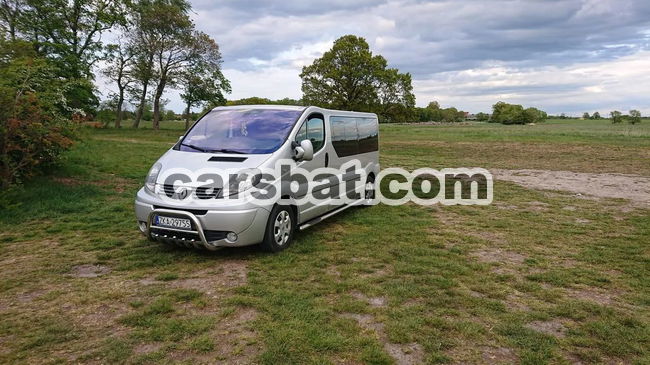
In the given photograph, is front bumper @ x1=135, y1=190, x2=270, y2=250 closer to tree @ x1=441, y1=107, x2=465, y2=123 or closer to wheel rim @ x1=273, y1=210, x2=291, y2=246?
wheel rim @ x1=273, y1=210, x2=291, y2=246

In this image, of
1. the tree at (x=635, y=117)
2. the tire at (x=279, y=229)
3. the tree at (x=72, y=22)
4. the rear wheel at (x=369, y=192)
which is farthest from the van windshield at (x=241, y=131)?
the tree at (x=635, y=117)

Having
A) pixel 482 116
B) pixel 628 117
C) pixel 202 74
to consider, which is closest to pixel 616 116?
pixel 628 117

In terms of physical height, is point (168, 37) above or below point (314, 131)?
above

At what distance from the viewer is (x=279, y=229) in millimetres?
5570

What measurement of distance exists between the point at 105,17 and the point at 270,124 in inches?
1320

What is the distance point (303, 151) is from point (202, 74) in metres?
38.2

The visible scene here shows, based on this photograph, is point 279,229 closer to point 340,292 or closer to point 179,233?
point 179,233

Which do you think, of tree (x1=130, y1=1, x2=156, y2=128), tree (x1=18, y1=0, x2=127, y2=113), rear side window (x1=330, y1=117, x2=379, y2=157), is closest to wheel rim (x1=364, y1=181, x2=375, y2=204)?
rear side window (x1=330, y1=117, x2=379, y2=157)

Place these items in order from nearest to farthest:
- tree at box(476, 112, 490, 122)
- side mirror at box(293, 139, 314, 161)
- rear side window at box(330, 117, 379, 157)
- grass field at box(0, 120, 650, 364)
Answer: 1. grass field at box(0, 120, 650, 364)
2. side mirror at box(293, 139, 314, 161)
3. rear side window at box(330, 117, 379, 157)
4. tree at box(476, 112, 490, 122)

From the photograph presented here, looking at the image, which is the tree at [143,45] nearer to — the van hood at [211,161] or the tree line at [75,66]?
the tree line at [75,66]

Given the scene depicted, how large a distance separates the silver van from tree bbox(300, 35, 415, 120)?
109 ft

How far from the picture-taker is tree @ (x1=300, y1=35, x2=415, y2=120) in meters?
39.8

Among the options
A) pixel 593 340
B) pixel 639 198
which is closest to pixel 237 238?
pixel 593 340

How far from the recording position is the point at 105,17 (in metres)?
32.7
